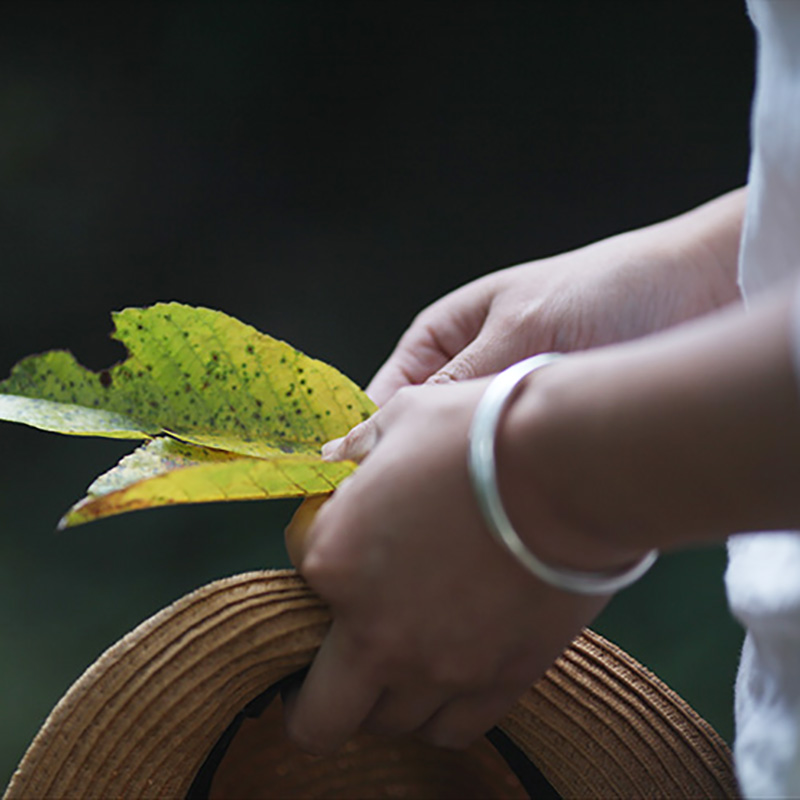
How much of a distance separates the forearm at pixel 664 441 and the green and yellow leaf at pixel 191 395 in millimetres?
176

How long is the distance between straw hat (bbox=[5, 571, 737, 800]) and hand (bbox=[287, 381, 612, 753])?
0.03m

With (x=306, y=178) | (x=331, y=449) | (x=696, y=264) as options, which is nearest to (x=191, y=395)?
(x=331, y=449)

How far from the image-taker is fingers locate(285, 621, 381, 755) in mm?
382

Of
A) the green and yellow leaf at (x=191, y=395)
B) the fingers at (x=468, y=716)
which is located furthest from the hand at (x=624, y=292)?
the fingers at (x=468, y=716)

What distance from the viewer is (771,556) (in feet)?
1.38

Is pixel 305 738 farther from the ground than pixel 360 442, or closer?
closer

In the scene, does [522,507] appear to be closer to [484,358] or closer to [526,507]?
[526,507]

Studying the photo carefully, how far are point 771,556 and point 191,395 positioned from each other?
278 mm

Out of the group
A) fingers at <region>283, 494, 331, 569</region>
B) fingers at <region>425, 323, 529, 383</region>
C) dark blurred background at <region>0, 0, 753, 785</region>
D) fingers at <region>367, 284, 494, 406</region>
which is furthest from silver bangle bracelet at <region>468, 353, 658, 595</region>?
dark blurred background at <region>0, 0, 753, 785</region>

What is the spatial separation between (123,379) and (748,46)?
3.65 feet

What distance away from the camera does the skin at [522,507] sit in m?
0.30

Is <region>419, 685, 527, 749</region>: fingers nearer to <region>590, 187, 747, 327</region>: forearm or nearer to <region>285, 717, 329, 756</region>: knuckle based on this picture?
<region>285, 717, 329, 756</region>: knuckle

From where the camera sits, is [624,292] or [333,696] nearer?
[333,696]

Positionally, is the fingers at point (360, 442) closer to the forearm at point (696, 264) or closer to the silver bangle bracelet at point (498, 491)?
the silver bangle bracelet at point (498, 491)
